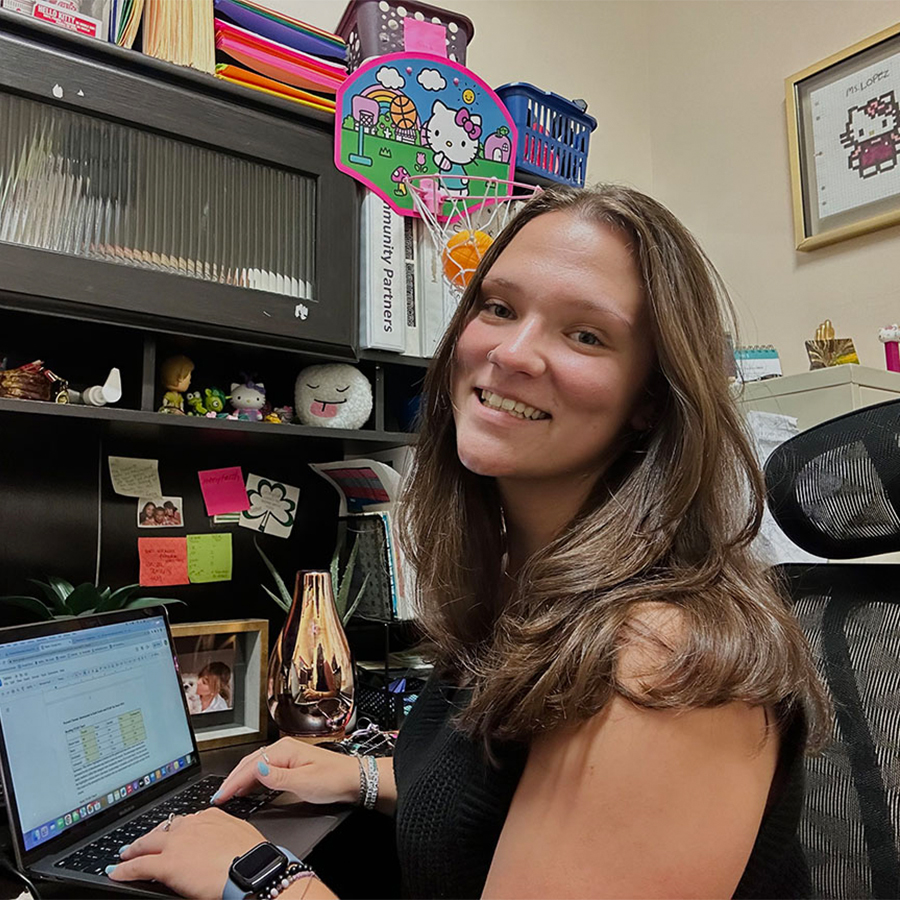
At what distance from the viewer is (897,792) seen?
30.4 inches

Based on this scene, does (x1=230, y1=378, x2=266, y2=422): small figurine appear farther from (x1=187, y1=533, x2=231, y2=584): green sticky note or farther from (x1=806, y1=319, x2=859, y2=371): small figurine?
(x1=806, y1=319, x2=859, y2=371): small figurine

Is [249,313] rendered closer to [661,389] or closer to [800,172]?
[661,389]

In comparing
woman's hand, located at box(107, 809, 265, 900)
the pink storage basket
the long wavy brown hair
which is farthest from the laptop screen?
the pink storage basket

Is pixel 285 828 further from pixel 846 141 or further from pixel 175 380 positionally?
pixel 846 141

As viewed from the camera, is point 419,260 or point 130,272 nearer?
point 130,272

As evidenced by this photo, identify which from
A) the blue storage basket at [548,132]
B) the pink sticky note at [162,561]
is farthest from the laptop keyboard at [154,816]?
the blue storage basket at [548,132]

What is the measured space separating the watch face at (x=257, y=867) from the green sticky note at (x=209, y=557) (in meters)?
0.76

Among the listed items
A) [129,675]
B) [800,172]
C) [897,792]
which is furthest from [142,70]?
[800,172]

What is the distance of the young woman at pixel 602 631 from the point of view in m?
0.57

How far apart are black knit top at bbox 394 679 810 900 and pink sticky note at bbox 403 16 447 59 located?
4.08 feet

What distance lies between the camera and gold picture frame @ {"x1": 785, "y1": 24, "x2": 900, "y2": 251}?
1.78 meters

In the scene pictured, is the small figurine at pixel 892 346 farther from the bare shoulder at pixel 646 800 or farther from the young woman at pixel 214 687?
the young woman at pixel 214 687

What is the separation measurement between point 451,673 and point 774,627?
400 mm

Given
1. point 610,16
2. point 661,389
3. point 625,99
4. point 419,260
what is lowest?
point 661,389
